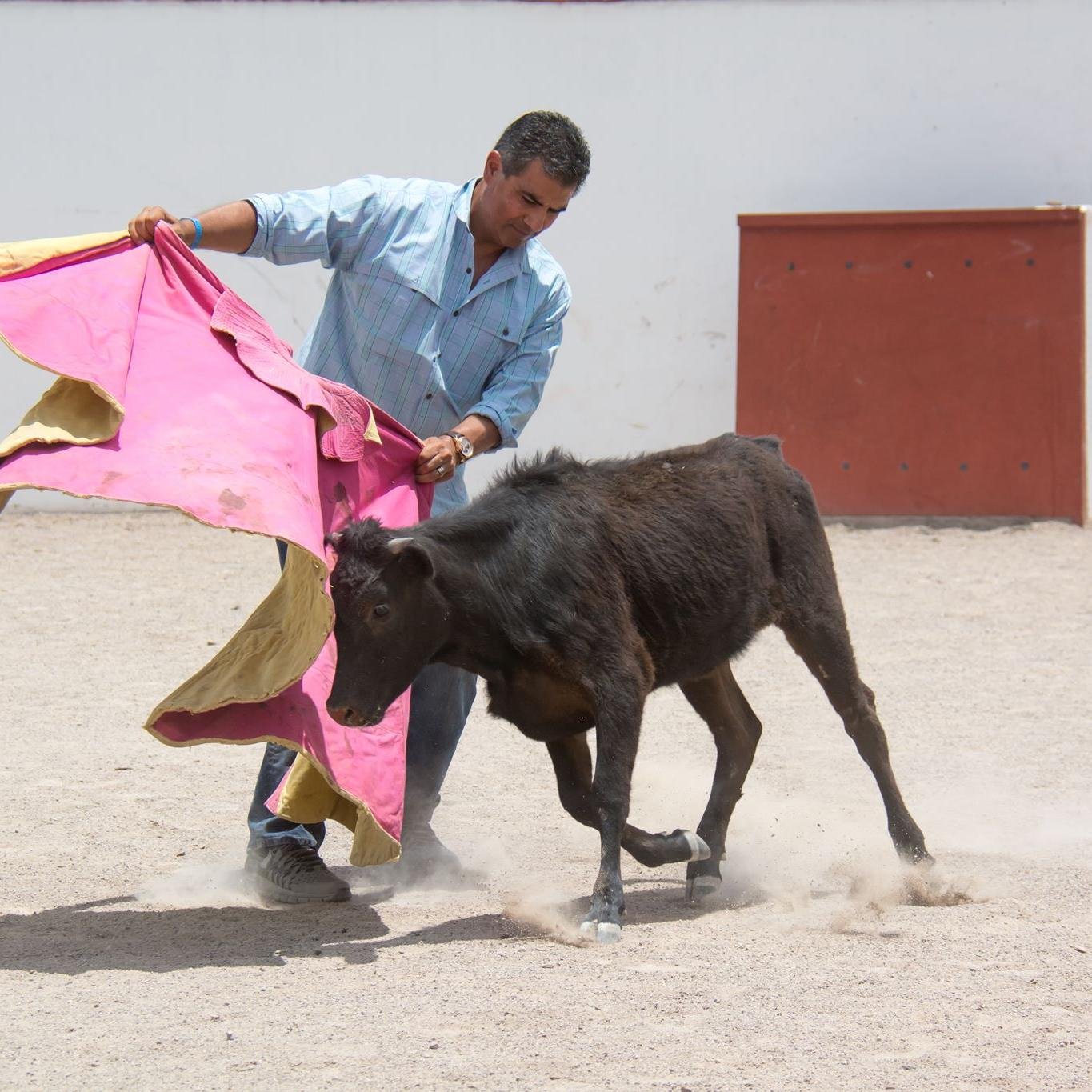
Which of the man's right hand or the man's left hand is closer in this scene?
the man's right hand

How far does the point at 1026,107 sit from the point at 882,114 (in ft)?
3.36

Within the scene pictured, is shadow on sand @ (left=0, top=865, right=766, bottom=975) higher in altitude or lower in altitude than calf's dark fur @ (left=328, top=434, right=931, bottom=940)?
lower

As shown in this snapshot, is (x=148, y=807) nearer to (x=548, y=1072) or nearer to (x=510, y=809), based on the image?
(x=510, y=809)

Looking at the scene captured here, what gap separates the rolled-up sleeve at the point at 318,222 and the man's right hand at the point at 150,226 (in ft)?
0.62

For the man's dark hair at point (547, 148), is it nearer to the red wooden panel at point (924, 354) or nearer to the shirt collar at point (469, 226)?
the shirt collar at point (469, 226)

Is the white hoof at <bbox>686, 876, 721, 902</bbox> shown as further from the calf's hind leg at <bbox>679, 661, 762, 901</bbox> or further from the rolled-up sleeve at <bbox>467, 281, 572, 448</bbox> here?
the rolled-up sleeve at <bbox>467, 281, 572, 448</bbox>

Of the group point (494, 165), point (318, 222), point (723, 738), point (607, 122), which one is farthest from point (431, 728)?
point (607, 122)

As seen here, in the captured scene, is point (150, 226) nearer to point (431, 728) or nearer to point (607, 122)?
point (431, 728)

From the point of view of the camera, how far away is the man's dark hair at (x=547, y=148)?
4613 mm

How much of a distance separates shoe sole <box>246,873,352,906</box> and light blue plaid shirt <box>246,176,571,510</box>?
4.55ft

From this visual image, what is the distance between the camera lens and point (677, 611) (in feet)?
15.5

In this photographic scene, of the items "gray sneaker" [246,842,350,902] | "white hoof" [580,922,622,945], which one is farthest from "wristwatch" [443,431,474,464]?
"white hoof" [580,922,622,945]

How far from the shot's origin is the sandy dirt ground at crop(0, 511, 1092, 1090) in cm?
336

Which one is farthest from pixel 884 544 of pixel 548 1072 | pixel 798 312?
pixel 548 1072
